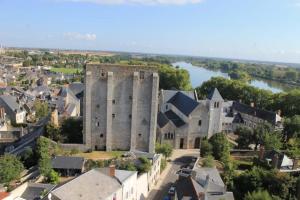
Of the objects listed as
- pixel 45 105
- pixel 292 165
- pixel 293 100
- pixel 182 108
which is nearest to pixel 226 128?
pixel 182 108

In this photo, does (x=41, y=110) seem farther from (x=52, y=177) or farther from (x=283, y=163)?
(x=283, y=163)

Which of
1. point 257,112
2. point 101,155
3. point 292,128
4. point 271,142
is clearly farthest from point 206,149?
point 257,112

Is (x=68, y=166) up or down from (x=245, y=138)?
up

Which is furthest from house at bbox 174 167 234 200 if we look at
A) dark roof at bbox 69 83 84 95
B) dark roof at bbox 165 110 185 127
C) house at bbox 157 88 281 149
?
dark roof at bbox 69 83 84 95

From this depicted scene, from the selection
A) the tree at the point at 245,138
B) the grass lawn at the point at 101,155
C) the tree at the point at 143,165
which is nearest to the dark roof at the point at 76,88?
the grass lawn at the point at 101,155

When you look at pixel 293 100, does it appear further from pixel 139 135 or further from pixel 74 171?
pixel 74 171
